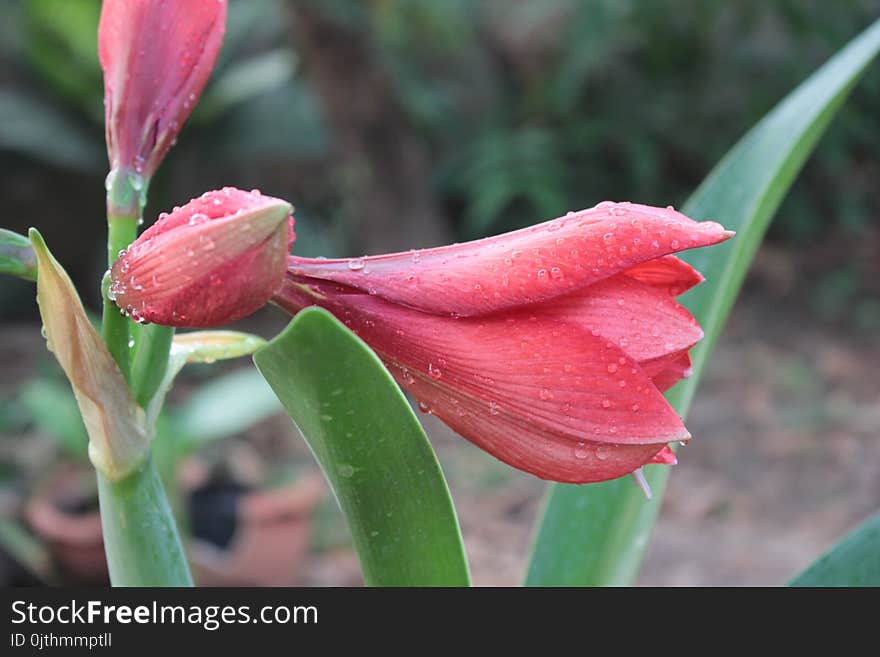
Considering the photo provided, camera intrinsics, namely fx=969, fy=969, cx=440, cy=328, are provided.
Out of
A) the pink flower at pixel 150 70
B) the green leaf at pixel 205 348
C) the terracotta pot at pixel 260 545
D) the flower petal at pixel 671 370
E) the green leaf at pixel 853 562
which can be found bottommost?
the terracotta pot at pixel 260 545

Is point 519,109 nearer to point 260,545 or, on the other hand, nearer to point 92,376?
point 260,545

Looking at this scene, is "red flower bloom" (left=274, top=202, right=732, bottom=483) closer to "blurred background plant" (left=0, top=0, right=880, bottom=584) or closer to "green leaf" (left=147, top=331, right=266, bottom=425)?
"green leaf" (left=147, top=331, right=266, bottom=425)

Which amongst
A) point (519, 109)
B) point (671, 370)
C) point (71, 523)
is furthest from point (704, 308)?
point (519, 109)

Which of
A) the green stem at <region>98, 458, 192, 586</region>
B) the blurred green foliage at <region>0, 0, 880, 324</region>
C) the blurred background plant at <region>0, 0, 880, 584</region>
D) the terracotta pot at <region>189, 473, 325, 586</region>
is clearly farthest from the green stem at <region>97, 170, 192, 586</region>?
the blurred green foliage at <region>0, 0, 880, 324</region>

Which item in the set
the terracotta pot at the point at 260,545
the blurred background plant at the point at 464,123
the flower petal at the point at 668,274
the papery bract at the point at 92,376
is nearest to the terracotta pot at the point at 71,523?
the terracotta pot at the point at 260,545

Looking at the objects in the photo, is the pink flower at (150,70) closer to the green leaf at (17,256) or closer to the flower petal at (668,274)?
the green leaf at (17,256)

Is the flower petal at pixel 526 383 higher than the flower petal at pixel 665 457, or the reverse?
the flower petal at pixel 526 383

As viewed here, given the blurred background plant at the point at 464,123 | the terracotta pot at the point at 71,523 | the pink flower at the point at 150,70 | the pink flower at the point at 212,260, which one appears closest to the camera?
the pink flower at the point at 212,260

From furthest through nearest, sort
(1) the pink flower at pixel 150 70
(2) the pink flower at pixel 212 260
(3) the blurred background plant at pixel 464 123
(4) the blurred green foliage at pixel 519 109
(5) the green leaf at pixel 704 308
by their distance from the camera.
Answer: (4) the blurred green foliage at pixel 519 109 < (3) the blurred background plant at pixel 464 123 < (5) the green leaf at pixel 704 308 < (1) the pink flower at pixel 150 70 < (2) the pink flower at pixel 212 260

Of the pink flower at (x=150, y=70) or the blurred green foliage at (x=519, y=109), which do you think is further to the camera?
the blurred green foliage at (x=519, y=109)
